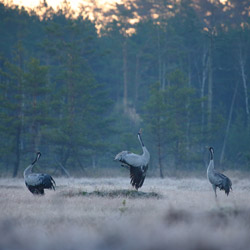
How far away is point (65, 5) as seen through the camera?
42.4 metres

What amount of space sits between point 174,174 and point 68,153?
6.91 meters

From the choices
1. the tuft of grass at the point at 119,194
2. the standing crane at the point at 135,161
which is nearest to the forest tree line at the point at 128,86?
the standing crane at the point at 135,161

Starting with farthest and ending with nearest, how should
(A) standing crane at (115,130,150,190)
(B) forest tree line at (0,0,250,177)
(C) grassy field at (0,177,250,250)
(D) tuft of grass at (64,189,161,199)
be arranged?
(B) forest tree line at (0,0,250,177) < (A) standing crane at (115,130,150,190) < (D) tuft of grass at (64,189,161,199) < (C) grassy field at (0,177,250,250)

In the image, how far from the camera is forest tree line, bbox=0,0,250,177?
27359 mm

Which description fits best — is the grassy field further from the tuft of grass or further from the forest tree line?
the forest tree line

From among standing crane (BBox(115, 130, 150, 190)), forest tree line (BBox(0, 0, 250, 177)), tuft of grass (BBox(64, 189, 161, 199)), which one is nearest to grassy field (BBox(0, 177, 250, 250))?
tuft of grass (BBox(64, 189, 161, 199))

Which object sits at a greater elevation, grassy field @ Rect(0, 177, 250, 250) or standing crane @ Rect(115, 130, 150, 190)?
standing crane @ Rect(115, 130, 150, 190)

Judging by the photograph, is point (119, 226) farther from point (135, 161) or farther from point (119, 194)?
point (135, 161)

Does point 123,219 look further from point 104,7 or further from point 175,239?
point 104,7

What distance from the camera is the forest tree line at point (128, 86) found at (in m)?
27.4

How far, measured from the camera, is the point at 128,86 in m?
45.4

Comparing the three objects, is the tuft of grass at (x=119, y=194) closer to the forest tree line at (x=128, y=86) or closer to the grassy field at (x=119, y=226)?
the grassy field at (x=119, y=226)

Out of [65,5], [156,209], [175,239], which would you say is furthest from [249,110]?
[175,239]

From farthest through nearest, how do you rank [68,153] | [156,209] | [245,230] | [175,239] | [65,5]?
[65,5] → [68,153] → [156,209] → [245,230] → [175,239]
